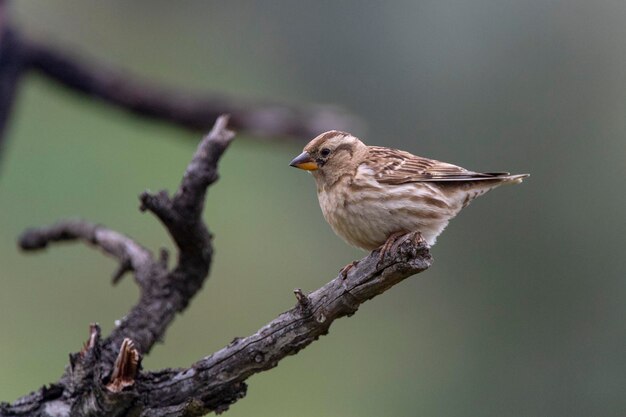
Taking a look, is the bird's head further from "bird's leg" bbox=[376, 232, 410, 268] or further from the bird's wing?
"bird's leg" bbox=[376, 232, 410, 268]

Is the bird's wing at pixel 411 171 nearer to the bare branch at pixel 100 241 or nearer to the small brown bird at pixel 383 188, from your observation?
the small brown bird at pixel 383 188

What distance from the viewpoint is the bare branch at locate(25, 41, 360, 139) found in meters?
6.84

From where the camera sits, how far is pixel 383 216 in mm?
4379

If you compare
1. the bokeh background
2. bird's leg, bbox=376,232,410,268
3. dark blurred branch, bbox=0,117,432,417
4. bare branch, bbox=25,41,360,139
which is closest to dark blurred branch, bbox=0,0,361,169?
bare branch, bbox=25,41,360,139

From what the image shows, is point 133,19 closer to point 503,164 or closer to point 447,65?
point 447,65

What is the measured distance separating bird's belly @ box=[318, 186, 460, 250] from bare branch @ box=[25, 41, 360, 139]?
2.34 metres

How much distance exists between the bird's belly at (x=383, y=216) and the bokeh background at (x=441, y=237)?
143 inches

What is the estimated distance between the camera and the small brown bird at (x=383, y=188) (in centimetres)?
439

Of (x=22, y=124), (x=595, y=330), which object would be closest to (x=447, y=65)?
(x=595, y=330)

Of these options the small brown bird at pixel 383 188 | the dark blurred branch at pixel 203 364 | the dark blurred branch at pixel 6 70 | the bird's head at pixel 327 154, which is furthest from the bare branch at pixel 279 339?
the dark blurred branch at pixel 6 70

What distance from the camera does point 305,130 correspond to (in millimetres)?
6836

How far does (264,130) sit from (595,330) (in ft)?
12.2

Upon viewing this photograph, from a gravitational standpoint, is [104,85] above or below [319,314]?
above

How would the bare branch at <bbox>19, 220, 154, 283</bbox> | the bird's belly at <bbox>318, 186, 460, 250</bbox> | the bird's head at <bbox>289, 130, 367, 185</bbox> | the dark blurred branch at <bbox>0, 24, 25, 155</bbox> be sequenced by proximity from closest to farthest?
1. the bird's belly at <bbox>318, 186, 460, 250</bbox>
2. the bird's head at <bbox>289, 130, 367, 185</bbox>
3. the bare branch at <bbox>19, 220, 154, 283</bbox>
4. the dark blurred branch at <bbox>0, 24, 25, 155</bbox>
